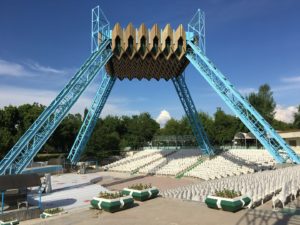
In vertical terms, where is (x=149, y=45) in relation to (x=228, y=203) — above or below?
above

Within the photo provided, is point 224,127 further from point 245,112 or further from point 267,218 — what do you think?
point 267,218

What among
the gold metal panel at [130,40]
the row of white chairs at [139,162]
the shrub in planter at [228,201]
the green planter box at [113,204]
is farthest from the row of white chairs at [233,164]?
the green planter box at [113,204]

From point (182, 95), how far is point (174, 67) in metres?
4.93

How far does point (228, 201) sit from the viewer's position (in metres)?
12.0

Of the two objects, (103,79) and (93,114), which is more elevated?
(103,79)

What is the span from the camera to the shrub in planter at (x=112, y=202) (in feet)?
41.5

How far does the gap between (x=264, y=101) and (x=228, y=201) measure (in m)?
67.8

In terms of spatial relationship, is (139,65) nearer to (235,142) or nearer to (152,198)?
(152,198)

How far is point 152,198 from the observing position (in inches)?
599

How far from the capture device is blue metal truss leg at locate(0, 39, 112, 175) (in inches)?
1152

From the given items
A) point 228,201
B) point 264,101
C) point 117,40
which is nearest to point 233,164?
point 117,40

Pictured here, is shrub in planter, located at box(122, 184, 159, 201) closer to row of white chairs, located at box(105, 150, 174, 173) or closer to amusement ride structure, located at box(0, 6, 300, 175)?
amusement ride structure, located at box(0, 6, 300, 175)

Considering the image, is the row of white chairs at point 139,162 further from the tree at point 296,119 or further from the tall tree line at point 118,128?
the tree at point 296,119

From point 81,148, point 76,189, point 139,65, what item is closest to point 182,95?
point 139,65
